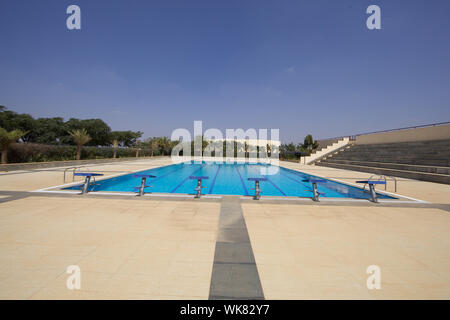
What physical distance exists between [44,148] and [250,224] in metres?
16.8

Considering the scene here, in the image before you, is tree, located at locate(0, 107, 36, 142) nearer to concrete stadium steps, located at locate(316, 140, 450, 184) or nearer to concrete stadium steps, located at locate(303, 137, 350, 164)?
concrete stadium steps, located at locate(303, 137, 350, 164)

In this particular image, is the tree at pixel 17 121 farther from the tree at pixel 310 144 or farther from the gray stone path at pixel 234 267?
the tree at pixel 310 144

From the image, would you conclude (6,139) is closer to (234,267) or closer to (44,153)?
(44,153)

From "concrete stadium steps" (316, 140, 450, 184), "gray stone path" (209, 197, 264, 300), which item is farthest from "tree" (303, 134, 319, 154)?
"gray stone path" (209, 197, 264, 300)

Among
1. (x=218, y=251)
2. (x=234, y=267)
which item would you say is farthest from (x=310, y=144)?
(x=234, y=267)

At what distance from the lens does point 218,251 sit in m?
2.57

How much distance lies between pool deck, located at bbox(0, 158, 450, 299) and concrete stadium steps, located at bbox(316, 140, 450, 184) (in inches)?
301

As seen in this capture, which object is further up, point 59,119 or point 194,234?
point 59,119

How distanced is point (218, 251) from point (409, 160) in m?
16.5

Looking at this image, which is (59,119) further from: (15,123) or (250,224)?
(250,224)

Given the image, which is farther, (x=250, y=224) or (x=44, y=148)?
(x=44, y=148)

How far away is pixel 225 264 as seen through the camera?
2.27m

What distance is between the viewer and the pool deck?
186 cm
